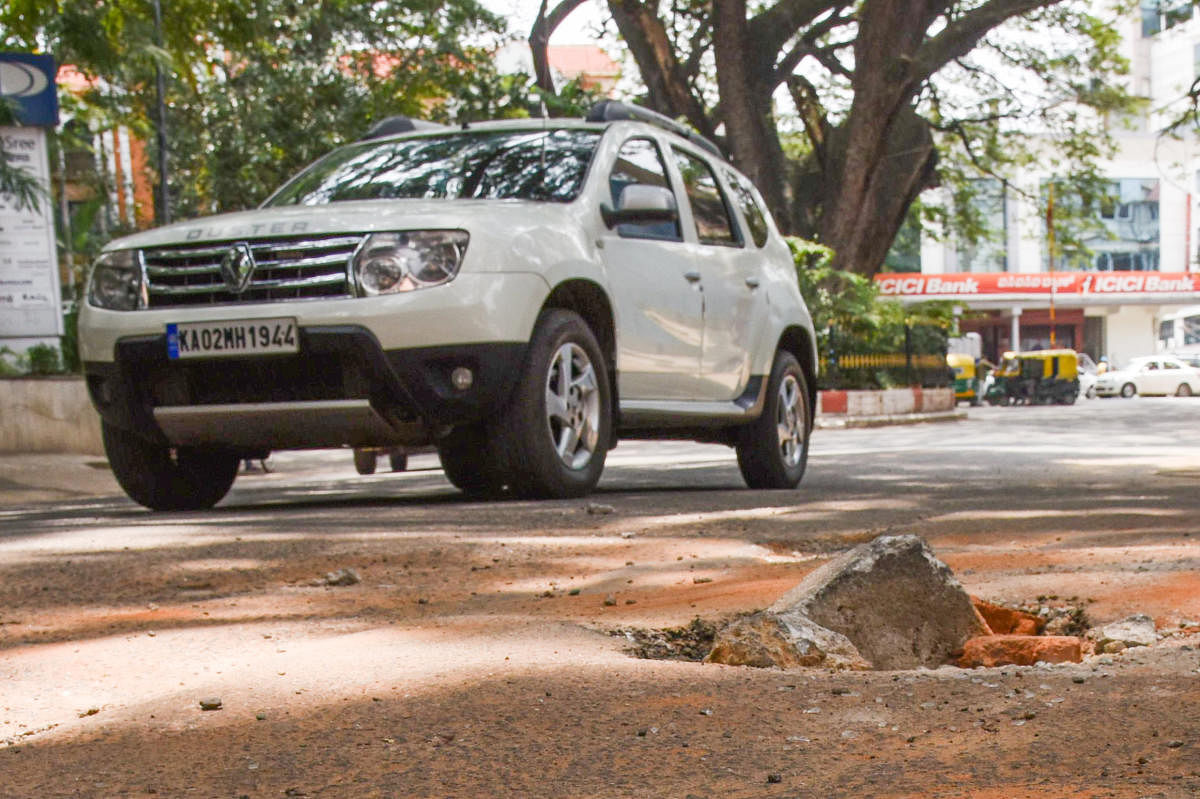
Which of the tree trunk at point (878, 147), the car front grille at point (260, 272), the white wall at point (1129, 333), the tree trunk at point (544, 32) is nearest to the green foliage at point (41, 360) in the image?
the tree trunk at point (544, 32)

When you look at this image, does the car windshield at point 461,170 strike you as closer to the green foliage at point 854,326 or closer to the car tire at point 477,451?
the car tire at point 477,451

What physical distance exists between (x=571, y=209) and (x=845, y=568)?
348 centimetres

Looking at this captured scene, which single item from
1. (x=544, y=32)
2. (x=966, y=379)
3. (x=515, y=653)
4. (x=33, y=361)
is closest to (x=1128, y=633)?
(x=515, y=653)

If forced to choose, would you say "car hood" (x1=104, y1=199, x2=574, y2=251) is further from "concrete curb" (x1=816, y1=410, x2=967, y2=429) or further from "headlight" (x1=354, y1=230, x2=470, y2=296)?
"concrete curb" (x1=816, y1=410, x2=967, y2=429)

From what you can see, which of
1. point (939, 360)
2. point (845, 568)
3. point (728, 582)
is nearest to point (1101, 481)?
point (728, 582)

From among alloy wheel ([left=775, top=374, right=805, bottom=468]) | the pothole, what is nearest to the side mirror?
alloy wheel ([left=775, top=374, right=805, bottom=468])

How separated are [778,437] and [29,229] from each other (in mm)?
8672

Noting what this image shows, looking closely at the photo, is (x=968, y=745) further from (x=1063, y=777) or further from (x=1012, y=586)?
(x=1012, y=586)

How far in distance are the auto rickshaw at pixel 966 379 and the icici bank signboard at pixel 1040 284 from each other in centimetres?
1183

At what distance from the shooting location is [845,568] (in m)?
3.25

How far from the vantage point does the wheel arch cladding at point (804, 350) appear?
8555 millimetres

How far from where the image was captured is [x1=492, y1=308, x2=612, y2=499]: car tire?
20.1 feet

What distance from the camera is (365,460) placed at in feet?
40.2

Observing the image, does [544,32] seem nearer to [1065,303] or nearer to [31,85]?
[31,85]
